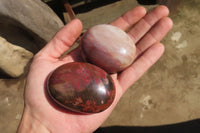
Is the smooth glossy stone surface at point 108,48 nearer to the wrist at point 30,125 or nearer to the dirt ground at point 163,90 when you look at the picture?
the wrist at point 30,125

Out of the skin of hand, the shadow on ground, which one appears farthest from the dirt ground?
the skin of hand

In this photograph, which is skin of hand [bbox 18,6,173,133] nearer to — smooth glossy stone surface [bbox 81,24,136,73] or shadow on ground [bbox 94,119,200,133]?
smooth glossy stone surface [bbox 81,24,136,73]

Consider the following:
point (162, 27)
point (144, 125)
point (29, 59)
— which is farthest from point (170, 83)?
point (29, 59)

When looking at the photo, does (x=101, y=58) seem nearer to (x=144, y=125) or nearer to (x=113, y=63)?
(x=113, y=63)

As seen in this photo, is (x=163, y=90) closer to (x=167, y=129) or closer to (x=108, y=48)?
(x=167, y=129)

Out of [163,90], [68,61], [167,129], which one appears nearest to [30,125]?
[68,61]
